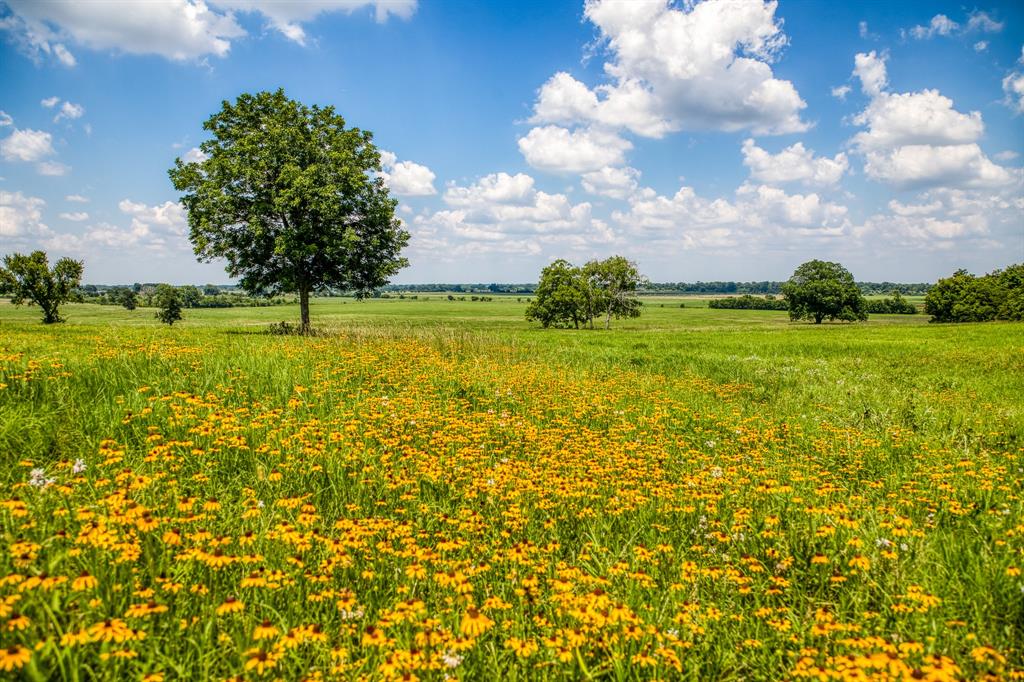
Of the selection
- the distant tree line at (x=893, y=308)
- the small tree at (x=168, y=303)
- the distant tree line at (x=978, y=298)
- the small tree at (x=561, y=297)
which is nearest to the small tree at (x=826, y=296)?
the distant tree line at (x=978, y=298)

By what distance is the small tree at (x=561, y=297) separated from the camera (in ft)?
254

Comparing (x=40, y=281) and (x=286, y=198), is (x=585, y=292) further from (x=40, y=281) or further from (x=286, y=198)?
(x=40, y=281)

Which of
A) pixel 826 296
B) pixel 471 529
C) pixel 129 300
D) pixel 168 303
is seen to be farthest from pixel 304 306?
pixel 129 300

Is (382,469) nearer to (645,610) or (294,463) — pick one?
(294,463)

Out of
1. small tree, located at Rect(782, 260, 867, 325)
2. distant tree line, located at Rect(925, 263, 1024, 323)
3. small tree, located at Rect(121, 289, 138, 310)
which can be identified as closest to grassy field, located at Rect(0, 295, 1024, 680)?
distant tree line, located at Rect(925, 263, 1024, 323)

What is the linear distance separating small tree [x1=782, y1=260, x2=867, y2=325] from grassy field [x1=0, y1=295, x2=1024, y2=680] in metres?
97.5

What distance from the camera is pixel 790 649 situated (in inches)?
160

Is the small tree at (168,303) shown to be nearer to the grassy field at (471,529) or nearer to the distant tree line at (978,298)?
the grassy field at (471,529)

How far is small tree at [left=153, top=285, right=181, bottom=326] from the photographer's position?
76.6m

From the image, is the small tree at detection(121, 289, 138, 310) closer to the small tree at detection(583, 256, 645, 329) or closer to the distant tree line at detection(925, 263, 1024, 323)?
the small tree at detection(583, 256, 645, 329)

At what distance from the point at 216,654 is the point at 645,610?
3.14 m

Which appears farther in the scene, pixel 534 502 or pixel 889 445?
pixel 889 445

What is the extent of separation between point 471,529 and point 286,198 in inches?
962

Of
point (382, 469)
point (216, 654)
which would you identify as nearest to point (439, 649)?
point (216, 654)
